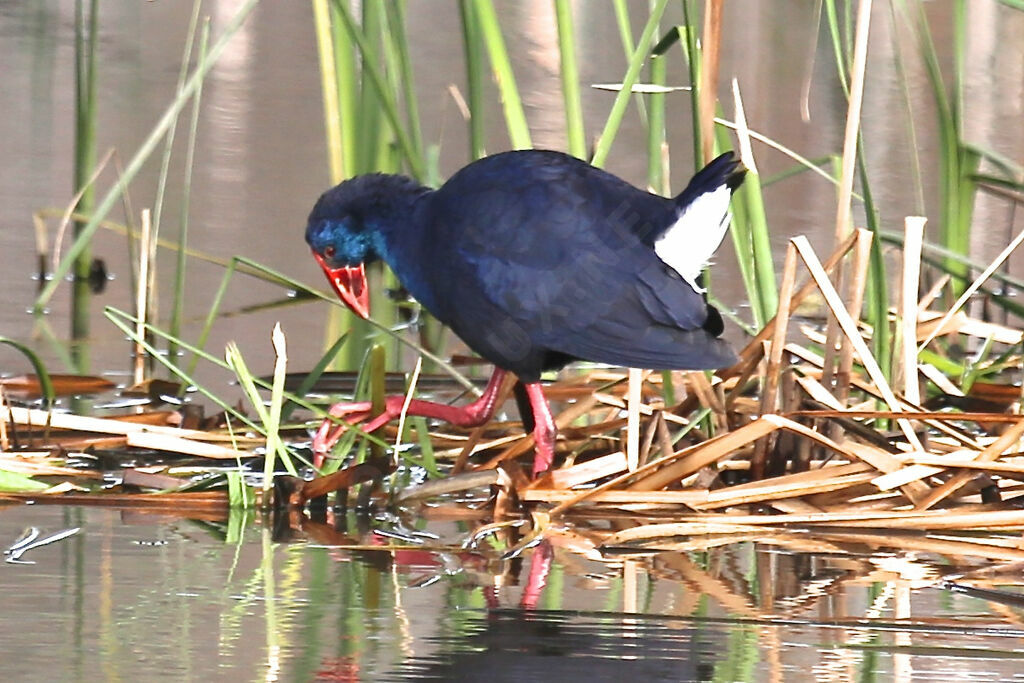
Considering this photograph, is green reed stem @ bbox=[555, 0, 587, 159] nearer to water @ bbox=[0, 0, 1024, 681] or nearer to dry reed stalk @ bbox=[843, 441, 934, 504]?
water @ bbox=[0, 0, 1024, 681]

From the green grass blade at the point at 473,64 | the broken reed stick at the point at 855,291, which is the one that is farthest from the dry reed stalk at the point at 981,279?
the green grass blade at the point at 473,64

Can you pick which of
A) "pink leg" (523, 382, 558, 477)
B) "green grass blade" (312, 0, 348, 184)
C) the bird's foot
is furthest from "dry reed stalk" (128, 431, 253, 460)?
"green grass blade" (312, 0, 348, 184)

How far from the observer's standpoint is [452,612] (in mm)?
1664

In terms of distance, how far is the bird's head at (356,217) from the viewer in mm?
2461

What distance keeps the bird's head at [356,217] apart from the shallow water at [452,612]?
58 centimetres

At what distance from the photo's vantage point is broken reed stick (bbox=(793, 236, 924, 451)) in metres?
2.25

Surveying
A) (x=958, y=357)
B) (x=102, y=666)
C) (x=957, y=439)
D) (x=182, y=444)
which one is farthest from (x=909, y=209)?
(x=102, y=666)

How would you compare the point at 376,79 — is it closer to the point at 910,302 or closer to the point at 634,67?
the point at 634,67

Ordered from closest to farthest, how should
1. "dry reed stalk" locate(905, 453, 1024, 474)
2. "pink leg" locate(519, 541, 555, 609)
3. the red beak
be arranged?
"pink leg" locate(519, 541, 555, 609) < "dry reed stalk" locate(905, 453, 1024, 474) < the red beak

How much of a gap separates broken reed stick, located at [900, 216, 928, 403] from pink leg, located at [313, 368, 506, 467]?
1.92ft

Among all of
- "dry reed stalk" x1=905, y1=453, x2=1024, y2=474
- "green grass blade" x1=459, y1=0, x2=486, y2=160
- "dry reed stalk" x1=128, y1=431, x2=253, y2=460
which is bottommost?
"dry reed stalk" x1=905, y1=453, x2=1024, y2=474

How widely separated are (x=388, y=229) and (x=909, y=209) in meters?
2.69

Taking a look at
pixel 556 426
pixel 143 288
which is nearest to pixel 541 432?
pixel 556 426

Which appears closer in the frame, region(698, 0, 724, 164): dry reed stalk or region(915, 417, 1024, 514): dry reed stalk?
region(915, 417, 1024, 514): dry reed stalk
